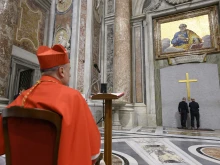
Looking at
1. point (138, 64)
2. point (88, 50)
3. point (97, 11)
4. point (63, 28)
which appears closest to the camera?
point (88, 50)

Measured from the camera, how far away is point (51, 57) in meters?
1.05

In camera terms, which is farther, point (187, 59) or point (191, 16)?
point (191, 16)

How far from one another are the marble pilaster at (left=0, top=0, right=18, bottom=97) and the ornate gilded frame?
6264mm

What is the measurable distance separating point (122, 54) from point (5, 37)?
14.1 ft

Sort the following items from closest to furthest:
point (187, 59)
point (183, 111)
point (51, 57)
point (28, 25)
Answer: point (51, 57)
point (183, 111)
point (187, 59)
point (28, 25)

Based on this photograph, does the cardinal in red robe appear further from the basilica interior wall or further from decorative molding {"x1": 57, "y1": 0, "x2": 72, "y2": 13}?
decorative molding {"x1": 57, "y1": 0, "x2": 72, "y2": 13}

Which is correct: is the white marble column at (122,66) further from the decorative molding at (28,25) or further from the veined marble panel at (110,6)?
the decorative molding at (28,25)

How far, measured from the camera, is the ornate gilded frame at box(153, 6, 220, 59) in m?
7.52

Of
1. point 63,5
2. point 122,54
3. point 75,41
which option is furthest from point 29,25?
point 122,54

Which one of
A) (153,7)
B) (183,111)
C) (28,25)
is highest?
(153,7)

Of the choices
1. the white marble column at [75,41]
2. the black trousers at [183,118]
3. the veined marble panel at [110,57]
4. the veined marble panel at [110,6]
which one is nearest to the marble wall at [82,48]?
the white marble column at [75,41]

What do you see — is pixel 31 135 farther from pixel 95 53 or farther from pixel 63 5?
pixel 63 5

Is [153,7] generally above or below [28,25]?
above

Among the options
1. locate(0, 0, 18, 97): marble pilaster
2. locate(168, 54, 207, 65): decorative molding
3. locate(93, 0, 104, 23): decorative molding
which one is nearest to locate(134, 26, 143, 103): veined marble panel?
locate(168, 54, 207, 65): decorative molding
